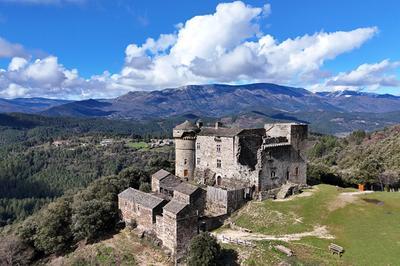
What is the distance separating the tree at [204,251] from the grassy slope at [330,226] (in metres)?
3.42

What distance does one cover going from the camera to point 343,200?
4897 cm

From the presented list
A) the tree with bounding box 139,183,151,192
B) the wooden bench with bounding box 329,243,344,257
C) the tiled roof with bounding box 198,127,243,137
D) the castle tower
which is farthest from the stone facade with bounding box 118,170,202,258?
the wooden bench with bounding box 329,243,344,257

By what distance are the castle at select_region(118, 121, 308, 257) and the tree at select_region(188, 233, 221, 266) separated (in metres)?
4.84

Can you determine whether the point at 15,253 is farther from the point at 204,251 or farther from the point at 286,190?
the point at 286,190

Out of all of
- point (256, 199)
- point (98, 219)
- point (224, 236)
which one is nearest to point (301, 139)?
point (256, 199)

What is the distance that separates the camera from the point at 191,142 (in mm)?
→ 64750

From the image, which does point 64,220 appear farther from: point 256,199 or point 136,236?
point 256,199

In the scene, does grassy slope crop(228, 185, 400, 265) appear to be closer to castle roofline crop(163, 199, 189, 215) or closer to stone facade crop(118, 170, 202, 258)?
stone facade crop(118, 170, 202, 258)

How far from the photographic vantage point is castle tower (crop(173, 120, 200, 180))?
6481 centimetres

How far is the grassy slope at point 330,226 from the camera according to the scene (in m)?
35.6

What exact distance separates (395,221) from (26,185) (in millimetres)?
179882

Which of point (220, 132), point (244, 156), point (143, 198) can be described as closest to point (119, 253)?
point (143, 198)

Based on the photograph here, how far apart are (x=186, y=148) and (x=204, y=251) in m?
28.5

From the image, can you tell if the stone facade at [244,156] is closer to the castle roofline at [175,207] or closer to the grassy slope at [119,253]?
the castle roofline at [175,207]
